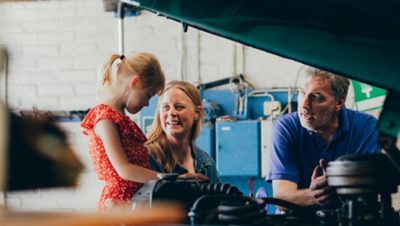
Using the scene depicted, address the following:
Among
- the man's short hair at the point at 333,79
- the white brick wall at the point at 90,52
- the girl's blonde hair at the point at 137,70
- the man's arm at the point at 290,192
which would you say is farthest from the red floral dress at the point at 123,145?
the white brick wall at the point at 90,52

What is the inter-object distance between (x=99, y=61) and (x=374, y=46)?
3.72 metres

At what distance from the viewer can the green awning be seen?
2.37ft

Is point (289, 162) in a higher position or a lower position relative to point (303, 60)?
lower

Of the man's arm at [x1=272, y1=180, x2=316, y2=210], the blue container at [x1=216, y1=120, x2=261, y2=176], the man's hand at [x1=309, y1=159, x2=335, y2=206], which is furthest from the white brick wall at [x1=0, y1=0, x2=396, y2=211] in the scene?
the man's hand at [x1=309, y1=159, x2=335, y2=206]

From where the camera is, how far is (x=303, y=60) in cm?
79

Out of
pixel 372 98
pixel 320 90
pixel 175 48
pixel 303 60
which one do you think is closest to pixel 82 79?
pixel 175 48

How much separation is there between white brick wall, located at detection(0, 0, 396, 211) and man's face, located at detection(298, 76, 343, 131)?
2.54 metres

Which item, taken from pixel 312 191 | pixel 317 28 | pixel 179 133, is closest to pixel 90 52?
pixel 179 133

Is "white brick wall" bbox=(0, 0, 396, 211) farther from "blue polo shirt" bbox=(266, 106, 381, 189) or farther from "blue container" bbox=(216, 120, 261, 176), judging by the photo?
"blue polo shirt" bbox=(266, 106, 381, 189)

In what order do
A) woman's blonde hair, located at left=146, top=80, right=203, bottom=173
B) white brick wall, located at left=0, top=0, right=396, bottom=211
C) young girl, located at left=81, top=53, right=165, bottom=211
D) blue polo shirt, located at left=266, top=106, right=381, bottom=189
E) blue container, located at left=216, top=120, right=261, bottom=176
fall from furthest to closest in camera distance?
1. white brick wall, located at left=0, top=0, right=396, bottom=211
2. blue container, located at left=216, top=120, right=261, bottom=176
3. woman's blonde hair, located at left=146, top=80, right=203, bottom=173
4. young girl, located at left=81, top=53, right=165, bottom=211
5. blue polo shirt, located at left=266, top=106, right=381, bottom=189

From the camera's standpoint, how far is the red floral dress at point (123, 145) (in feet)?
5.28

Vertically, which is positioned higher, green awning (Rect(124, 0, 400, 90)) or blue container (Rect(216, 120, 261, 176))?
green awning (Rect(124, 0, 400, 90))

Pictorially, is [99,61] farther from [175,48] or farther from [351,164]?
[351,164]

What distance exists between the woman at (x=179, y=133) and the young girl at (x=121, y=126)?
8 cm
